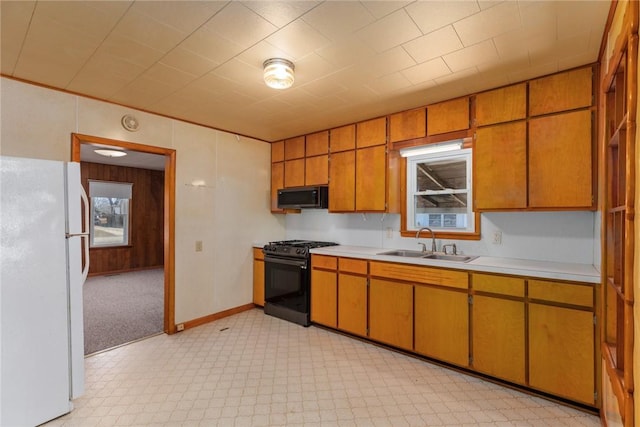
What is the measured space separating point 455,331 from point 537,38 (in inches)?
88.4

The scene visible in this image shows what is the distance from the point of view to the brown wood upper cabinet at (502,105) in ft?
8.25

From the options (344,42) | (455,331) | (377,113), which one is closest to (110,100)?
(344,42)

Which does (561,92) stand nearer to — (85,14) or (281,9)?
(281,9)

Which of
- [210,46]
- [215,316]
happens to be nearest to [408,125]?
[210,46]

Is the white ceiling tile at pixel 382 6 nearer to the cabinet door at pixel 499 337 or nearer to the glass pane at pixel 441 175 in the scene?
the glass pane at pixel 441 175

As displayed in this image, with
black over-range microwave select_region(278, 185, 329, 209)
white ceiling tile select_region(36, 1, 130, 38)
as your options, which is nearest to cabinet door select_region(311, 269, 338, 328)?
black over-range microwave select_region(278, 185, 329, 209)

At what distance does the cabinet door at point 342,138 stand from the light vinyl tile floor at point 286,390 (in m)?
2.26

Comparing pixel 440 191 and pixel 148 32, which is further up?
pixel 148 32

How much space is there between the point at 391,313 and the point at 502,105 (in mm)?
2144

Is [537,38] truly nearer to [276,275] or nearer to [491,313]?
[491,313]

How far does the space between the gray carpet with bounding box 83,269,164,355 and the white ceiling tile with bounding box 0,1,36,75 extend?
8.53 feet

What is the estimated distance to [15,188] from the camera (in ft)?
6.02

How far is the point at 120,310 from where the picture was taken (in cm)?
423

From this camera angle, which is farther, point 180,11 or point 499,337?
point 499,337
